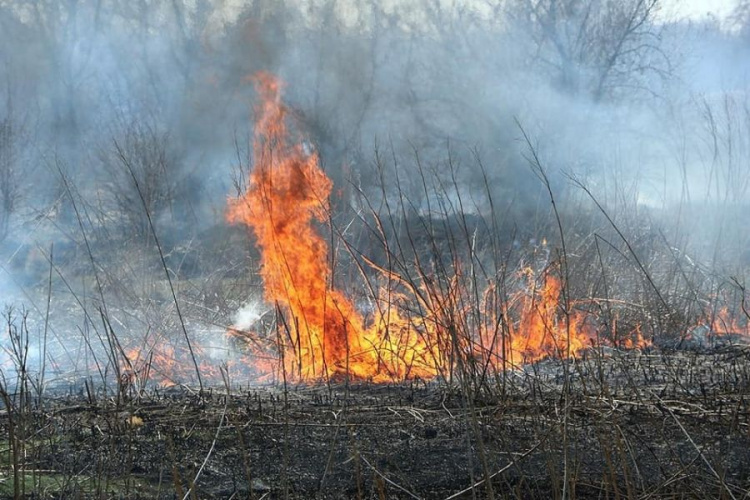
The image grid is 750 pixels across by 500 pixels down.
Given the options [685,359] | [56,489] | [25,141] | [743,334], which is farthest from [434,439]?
[25,141]

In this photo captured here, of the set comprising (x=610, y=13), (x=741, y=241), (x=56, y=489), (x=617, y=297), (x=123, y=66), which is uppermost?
(x=610, y=13)

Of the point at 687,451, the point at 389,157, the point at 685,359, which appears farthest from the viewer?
the point at 389,157

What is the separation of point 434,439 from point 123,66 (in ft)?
25.1

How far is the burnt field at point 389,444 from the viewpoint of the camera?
3.18m

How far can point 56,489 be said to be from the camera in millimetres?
3367

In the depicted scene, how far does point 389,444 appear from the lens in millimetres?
3980

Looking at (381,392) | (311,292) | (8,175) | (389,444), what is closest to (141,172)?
(8,175)

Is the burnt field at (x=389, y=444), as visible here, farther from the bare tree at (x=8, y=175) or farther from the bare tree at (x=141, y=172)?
the bare tree at (x=8, y=175)

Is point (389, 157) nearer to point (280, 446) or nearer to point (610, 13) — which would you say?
point (610, 13)

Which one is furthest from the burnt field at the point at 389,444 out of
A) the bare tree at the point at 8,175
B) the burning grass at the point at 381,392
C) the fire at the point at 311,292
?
the bare tree at the point at 8,175

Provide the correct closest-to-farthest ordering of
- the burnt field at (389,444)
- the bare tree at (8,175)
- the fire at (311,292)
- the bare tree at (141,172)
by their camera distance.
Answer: the burnt field at (389,444)
the fire at (311,292)
the bare tree at (141,172)
the bare tree at (8,175)

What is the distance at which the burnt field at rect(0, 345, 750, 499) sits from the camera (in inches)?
125

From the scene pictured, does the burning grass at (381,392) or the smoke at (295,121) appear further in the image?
the smoke at (295,121)

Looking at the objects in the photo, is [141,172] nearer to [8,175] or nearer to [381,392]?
[8,175]
